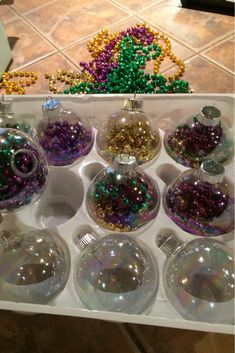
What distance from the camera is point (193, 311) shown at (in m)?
0.53

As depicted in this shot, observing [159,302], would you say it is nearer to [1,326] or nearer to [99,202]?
[99,202]

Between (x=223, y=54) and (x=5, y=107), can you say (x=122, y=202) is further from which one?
(x=223, y=54)

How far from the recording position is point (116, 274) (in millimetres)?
573

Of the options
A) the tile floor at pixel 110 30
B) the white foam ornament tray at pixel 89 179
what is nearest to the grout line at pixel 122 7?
the tile floor at pixel 110 30

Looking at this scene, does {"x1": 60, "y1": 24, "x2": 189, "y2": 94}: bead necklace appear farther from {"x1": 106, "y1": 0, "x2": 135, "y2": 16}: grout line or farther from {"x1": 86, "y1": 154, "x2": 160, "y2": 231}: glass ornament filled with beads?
{"x1": 86, "y1": 154, "x2": 160, "y2": 231}: glass ornament filled with beads

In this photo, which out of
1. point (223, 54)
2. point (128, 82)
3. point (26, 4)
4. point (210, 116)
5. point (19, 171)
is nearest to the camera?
point (19, 171)

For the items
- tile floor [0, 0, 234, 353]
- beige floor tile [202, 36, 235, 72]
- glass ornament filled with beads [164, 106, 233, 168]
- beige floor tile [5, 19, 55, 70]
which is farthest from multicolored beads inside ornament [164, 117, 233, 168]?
beige floor tile [5, 19, 55, 70]

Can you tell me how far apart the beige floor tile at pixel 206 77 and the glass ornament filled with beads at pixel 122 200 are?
0.49m

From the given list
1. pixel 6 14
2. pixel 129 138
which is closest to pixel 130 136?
pixel 129 138

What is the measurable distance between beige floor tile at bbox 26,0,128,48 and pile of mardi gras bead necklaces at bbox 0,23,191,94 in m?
0.08

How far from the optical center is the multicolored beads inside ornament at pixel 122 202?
0.61 m

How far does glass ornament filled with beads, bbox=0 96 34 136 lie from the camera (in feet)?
2.33

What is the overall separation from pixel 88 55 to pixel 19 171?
690 mm

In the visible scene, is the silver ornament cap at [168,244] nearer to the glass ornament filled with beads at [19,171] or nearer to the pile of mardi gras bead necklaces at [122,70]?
the glass ornament filled with beads at [19,171]
